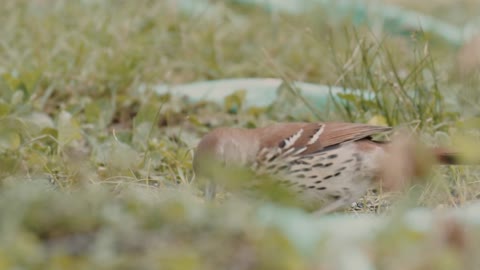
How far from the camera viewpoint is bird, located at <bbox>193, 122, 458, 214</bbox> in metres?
4.00

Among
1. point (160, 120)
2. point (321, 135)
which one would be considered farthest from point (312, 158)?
point (160, 120)

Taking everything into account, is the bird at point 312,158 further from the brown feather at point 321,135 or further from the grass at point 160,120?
A: the grass at point 160,120

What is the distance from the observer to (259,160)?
4.06 meters

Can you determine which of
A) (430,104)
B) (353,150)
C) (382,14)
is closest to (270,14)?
(382,14)

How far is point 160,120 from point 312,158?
1.66 meters

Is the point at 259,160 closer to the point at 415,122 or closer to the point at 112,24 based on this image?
the point at 415,122

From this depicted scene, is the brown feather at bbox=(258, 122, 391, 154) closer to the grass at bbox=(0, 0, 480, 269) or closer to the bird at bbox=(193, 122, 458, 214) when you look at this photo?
the bird at bbox=(193, 122, 458, 214)

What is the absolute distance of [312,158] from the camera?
4.12m

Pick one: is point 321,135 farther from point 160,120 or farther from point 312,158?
point 160,120

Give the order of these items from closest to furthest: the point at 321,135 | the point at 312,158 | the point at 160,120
A: the point at 312,158
the point at 321,135
the point at 160,120

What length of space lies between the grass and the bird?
4.9 inches

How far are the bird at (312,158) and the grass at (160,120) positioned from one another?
124 mm

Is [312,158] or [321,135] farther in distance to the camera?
[321,135]

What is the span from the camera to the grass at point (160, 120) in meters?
2.46
